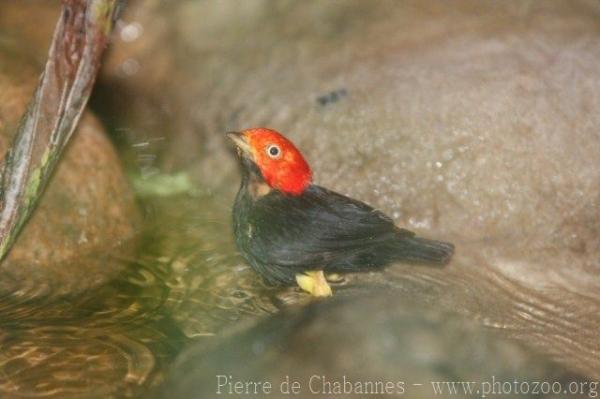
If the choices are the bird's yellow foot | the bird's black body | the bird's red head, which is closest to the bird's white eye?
the bird's red head

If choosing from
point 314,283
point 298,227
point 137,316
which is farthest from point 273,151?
point 137,316

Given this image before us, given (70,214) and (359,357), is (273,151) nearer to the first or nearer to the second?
(359,357)

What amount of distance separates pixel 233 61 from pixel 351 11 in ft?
3.02

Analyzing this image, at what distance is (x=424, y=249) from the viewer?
4516 millimetres

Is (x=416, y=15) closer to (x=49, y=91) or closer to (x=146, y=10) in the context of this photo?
(x=146, y=10)

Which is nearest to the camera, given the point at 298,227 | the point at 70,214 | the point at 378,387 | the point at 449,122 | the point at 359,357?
the point at 378,387

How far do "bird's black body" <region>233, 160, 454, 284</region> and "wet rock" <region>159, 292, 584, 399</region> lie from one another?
1.33 feet

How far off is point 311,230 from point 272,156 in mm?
418

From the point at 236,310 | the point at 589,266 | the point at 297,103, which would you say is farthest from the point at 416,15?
the point at 236,310

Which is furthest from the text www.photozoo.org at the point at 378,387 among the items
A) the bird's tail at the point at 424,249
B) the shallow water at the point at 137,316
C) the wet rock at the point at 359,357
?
the bird's tail at the point at 424,249

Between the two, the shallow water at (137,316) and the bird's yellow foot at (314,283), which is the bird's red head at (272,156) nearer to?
the bird's yellow foot at (314,283)

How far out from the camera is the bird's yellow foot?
14.7ft

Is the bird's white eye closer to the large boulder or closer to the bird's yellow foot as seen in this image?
the bird's yellow foot

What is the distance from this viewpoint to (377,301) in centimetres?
406
